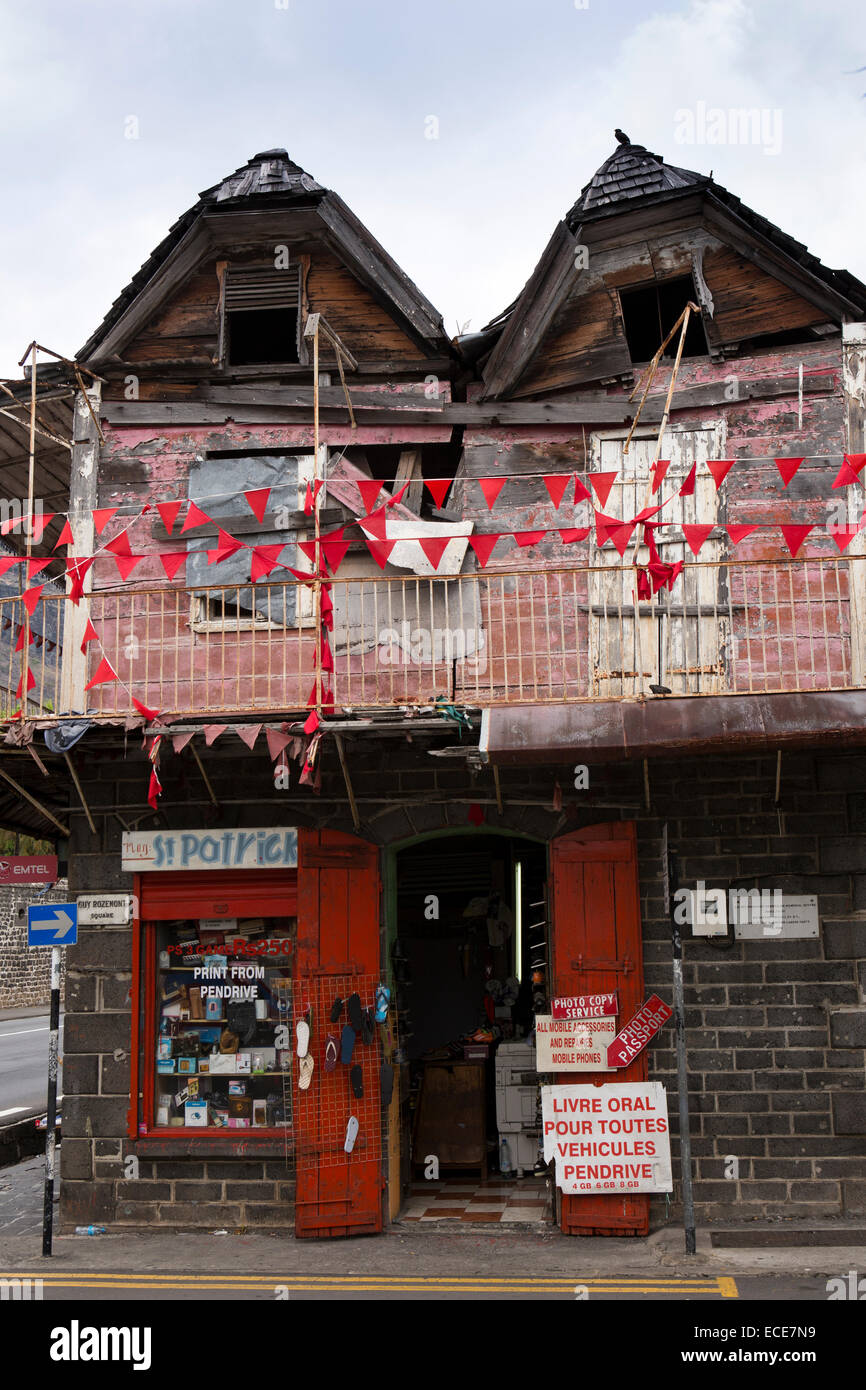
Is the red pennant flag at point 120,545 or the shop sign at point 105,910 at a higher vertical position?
the red pennant flag at point 120,545

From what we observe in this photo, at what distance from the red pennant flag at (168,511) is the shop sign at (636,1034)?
6.09 metres

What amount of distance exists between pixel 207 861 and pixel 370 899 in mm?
1526

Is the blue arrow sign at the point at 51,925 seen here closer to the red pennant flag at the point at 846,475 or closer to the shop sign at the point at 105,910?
the shop sign at the point at 105,910

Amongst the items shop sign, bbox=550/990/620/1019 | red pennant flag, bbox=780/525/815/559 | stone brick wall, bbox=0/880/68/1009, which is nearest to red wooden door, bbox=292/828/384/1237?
shop sign, bbox=550/990/620/1019

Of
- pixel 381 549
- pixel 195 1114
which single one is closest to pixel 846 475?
pixel 381 549

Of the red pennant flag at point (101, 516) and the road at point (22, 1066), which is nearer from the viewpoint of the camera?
the red pennant flag at point (101, 516)

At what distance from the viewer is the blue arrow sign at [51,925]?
33.1 ft

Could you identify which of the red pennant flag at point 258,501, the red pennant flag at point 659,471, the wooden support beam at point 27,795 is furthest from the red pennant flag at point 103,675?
the red pennant flag at point 659,471

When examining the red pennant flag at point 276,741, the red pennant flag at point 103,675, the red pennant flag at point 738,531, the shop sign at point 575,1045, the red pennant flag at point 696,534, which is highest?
the red pennant flag at point 738,531

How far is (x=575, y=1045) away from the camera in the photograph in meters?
10.6

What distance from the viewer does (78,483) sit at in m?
12.4

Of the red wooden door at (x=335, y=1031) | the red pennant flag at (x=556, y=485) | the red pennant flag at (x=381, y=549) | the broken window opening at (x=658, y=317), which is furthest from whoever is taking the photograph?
the broken window opening at (x=658, y=317)

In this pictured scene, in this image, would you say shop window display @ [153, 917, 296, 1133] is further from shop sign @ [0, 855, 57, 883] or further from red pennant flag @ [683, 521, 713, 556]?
red pennant flag @ [683, 521, 713, 556]

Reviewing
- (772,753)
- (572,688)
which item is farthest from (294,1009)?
(772,753)
